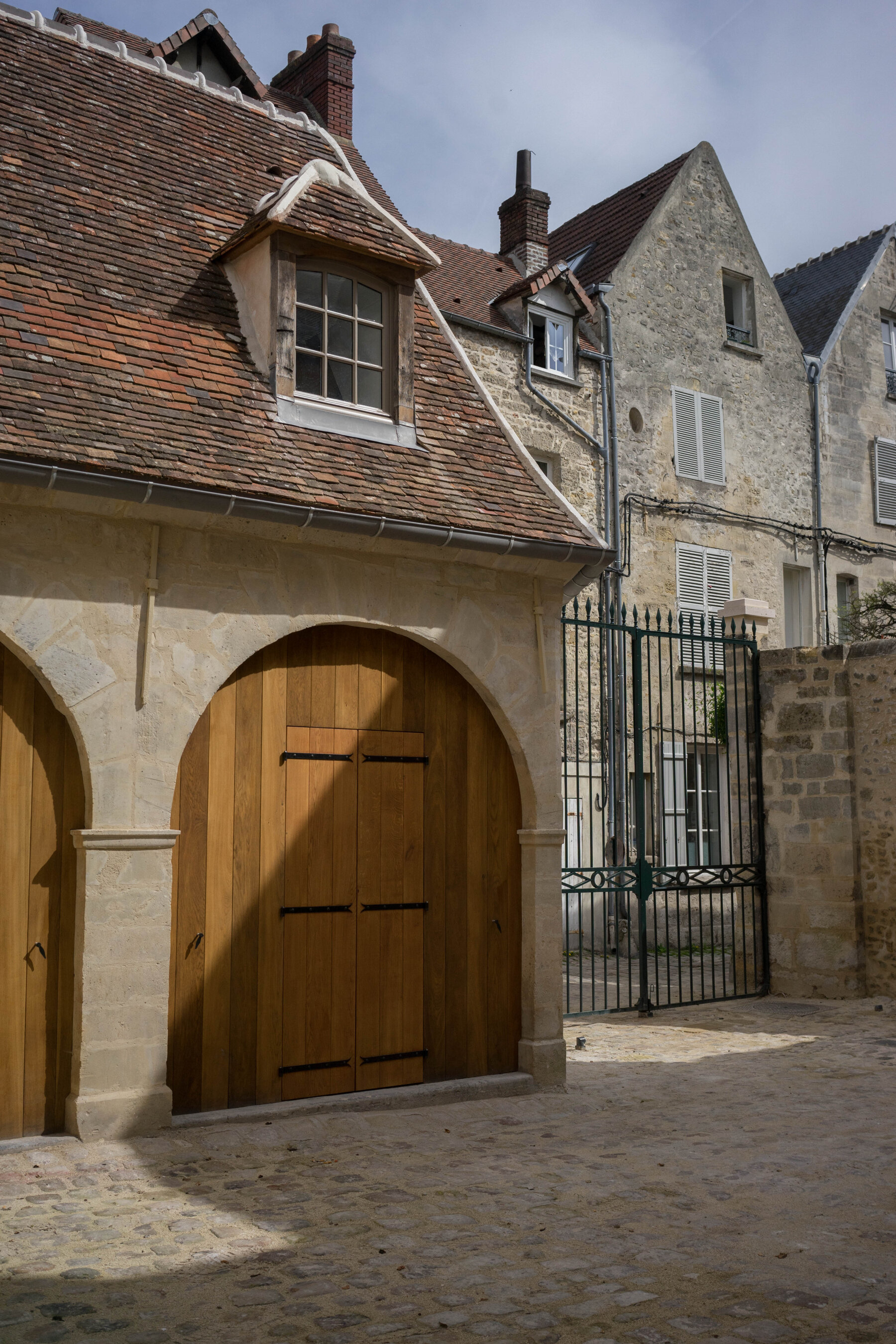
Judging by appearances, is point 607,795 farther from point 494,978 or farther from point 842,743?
point 494,978

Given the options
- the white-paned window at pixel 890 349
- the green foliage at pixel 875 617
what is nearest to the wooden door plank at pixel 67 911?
the green foliage at pixel 875 617

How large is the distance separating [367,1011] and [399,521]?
2538 mm

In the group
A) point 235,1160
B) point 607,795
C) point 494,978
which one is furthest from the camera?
point 607,795

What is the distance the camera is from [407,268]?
7.14 metres

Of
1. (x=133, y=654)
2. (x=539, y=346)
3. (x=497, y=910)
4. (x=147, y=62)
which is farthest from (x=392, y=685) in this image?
(x=539, y=346)

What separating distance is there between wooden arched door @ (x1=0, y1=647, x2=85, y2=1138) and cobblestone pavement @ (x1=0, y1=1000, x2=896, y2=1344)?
0.87ft

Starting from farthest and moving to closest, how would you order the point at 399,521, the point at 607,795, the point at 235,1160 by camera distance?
1. the point at 607,795
2. the point at 399,521
3. the point at 235,1160

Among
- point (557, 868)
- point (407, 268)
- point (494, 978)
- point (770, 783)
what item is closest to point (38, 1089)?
point (494, 978)

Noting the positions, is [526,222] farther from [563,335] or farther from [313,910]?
[313,910]

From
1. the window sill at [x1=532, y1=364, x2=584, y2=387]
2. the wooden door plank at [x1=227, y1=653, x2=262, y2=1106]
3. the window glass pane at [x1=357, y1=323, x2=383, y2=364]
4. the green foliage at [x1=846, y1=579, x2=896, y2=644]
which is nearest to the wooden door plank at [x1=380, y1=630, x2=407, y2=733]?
the wooden door plank at [x1=227, y1=653, x2=262, y2=1106]

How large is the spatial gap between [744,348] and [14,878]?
49.0 ft

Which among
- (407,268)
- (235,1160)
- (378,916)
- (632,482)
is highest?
(632,482)

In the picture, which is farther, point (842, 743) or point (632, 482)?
point (632, 482)

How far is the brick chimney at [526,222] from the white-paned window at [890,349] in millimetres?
6141
